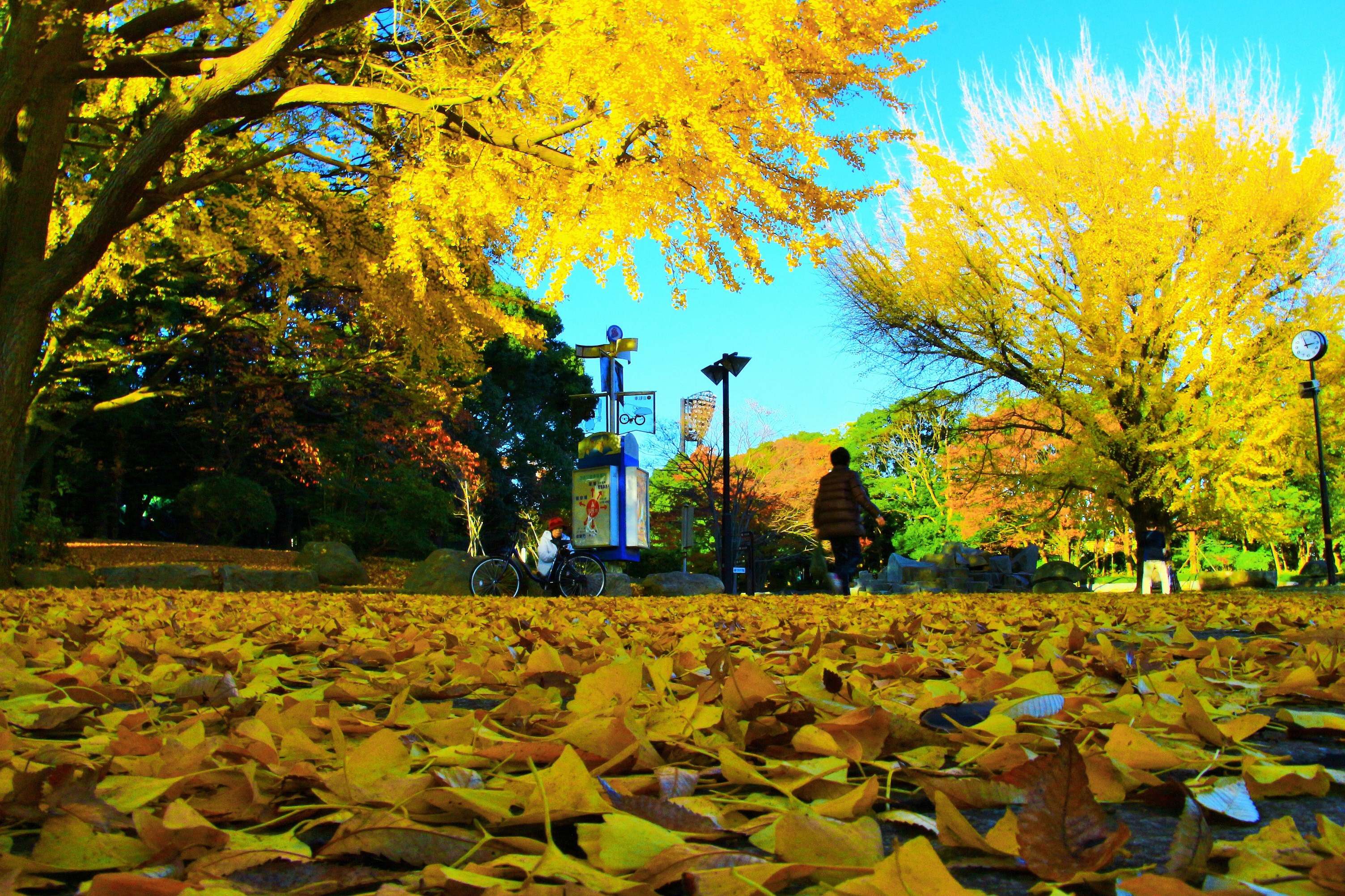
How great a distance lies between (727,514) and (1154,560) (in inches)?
242

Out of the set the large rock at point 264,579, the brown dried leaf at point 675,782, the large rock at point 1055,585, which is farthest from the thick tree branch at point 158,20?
the large rock at point 1055,585

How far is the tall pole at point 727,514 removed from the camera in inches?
460

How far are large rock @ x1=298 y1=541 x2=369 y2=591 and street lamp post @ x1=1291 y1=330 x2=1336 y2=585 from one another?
42.7 ft

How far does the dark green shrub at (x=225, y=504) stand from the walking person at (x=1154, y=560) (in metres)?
15.4

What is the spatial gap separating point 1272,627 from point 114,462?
20909mm

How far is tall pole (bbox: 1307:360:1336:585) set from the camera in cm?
1099

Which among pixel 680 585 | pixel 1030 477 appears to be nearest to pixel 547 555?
pixel 680 585

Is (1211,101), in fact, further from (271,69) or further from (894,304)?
(271,69)

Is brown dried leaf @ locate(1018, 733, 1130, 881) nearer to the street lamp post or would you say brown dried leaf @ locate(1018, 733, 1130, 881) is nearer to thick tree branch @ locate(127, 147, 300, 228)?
thick tree branch @ locate(127, 147, 300, 228)

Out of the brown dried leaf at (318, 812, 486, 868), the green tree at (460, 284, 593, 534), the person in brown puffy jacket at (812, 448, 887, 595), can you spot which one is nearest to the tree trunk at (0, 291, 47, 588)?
the person in brown puffy jacket at (812, 448, 887, 595)

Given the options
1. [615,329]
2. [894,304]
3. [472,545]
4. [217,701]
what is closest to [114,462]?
[472,545]

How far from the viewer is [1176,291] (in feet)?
36.9

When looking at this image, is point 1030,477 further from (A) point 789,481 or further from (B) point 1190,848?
(A) point 789,481

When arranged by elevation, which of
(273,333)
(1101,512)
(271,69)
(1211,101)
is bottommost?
(1101,512)
